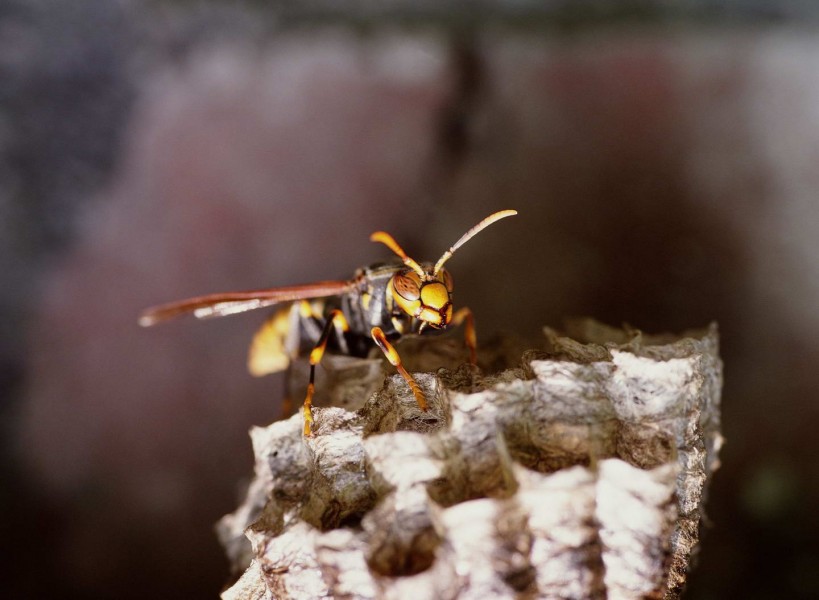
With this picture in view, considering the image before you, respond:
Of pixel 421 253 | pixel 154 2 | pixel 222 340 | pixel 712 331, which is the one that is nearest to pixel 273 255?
pixel 222 340

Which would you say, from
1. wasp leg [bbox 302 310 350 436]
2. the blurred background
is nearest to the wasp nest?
wasp leg [bbox 302 310 350 436]

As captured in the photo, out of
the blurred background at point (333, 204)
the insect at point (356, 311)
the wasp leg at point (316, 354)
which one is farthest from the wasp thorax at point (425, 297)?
the blurred background at point (333, 204)

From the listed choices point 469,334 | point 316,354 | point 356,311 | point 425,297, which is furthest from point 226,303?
point 469,334

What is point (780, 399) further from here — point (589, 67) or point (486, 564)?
point (486, 564)

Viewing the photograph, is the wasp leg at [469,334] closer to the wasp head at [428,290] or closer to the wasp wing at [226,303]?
the wasp head at [428,290]

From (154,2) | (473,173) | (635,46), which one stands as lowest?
(473,173)

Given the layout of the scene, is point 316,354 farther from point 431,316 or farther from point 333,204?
point 333,204
